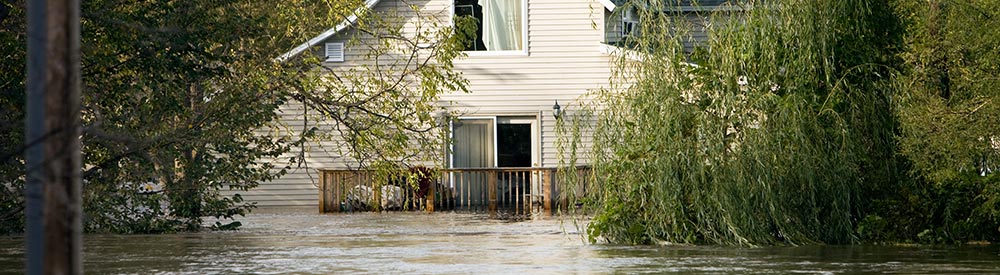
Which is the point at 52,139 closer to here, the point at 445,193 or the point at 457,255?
the point at 457,255

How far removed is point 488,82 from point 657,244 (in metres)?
13.1

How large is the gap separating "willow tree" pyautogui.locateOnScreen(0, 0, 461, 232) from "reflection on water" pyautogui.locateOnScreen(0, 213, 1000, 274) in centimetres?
69

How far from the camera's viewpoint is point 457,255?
1781 centimetres

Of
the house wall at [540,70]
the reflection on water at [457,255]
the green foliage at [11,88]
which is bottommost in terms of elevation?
the reflection on water at [457,255]

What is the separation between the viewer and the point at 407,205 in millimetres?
28938

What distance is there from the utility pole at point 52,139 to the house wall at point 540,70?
24381 mm

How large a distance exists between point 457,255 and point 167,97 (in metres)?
4.05

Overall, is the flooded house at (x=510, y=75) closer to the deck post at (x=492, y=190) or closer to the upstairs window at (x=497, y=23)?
the upstairs window at (x=497, y=23)

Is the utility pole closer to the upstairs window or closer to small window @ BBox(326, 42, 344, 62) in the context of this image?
small window @ BBox(326, 42, 344, 62)

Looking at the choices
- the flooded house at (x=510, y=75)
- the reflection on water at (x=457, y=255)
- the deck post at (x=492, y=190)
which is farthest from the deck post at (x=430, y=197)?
the reflection on water at (x=457, y=255)

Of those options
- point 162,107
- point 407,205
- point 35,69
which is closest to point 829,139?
point 162,107

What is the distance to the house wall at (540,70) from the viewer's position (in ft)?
103

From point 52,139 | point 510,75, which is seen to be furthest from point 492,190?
point 52,139

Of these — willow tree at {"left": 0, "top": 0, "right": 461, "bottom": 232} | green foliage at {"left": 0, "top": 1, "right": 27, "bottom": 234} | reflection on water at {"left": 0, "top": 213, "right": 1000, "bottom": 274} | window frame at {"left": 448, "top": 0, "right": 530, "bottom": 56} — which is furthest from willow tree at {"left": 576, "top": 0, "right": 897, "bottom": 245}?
window frame at {"left": 448, "top": 0, "right": 530, "bottom": 56}
